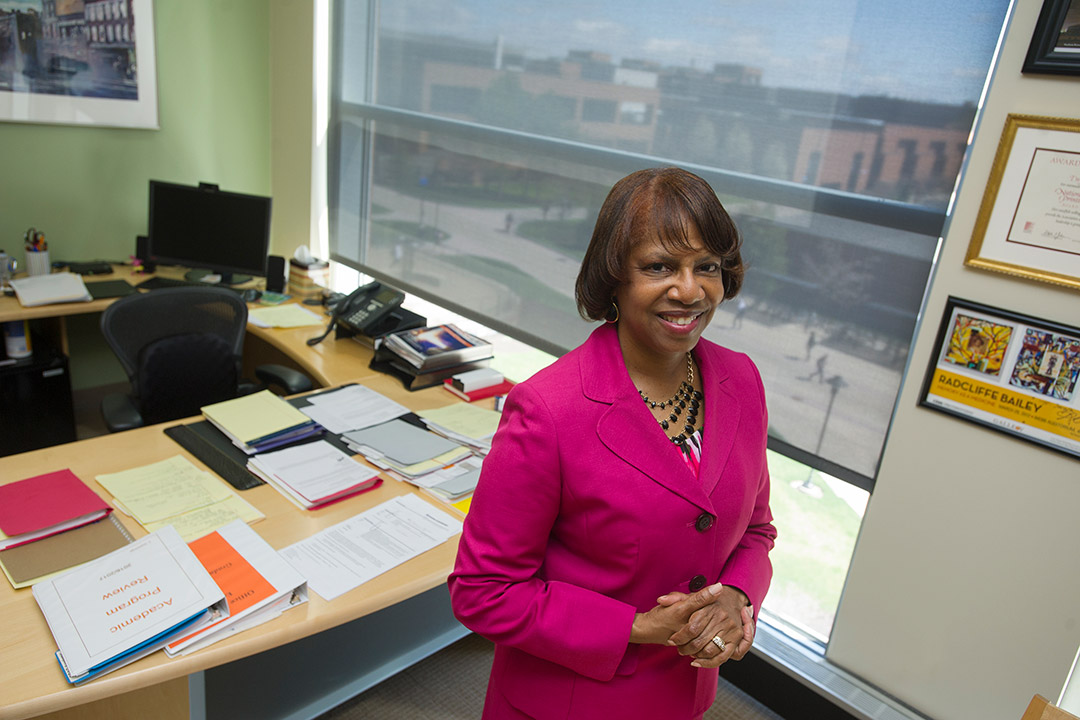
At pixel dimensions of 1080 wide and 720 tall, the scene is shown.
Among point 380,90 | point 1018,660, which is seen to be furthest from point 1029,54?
point 380,90

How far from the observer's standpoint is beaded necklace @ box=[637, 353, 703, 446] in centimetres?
112

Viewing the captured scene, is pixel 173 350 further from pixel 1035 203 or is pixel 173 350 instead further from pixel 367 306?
pixel 1035 203

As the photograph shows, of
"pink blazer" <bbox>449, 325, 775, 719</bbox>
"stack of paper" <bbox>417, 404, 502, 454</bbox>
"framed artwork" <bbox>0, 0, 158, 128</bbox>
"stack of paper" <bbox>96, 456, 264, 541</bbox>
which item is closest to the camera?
"pink blazer" <bbox>449, 325, 775, 719</bbox>

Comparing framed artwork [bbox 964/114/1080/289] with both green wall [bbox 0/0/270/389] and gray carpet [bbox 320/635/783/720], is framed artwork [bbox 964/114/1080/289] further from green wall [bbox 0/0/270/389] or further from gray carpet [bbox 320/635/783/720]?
green wall [bbox 0/0/270/389]

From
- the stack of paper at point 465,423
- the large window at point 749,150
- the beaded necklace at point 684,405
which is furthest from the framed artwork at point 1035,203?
the stack of paper at point 465,423

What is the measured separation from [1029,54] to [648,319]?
4.05 feet

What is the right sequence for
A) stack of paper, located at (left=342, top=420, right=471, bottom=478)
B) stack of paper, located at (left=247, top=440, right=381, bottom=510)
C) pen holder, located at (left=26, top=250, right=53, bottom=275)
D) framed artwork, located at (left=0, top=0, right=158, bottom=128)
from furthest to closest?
pen holder, located at (left=26, top=250, right=53, bottom=275) → framed artwork, located at (left=0, top=0, right=158, bottom=128) → stack of paper, located at (left=342, top=420, right=471, bottom=478) → stack of paper, located at (left=247, top=440, right=381, bottom=510)

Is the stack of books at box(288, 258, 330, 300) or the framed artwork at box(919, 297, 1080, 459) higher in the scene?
the framed artwork at box(919, 297, 1080, 459)

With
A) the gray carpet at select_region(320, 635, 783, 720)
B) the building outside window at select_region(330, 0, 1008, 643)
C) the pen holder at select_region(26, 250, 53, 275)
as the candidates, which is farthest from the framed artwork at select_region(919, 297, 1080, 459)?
the pen holder at select_region(26, 250, 53, 275)

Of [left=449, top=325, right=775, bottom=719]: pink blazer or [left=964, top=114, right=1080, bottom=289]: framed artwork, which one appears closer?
[left=449, top=325, right=775, bottom=719]: pink blazer

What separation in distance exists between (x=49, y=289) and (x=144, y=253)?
2.05 feet

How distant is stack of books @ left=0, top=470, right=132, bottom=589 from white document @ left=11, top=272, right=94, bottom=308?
1568 millimetres

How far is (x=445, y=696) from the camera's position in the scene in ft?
7.51

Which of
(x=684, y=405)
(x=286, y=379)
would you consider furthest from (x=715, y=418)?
(x=286, y=379)
